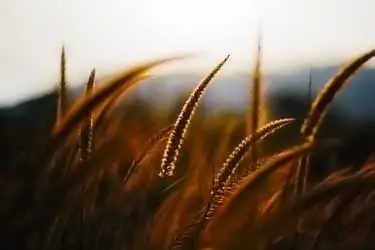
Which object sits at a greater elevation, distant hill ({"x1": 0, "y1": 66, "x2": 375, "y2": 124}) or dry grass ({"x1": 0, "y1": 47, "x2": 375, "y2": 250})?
distant hill ({"x1": 0, "y1": 66, "x2": 375, "y2": 124})

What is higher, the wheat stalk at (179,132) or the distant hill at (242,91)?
the distant hill at (242,91)

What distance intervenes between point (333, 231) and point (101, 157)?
0.38m

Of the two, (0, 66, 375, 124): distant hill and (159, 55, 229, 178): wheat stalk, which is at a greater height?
(0, 66, 375, 124): distant hill

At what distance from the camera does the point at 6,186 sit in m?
1.02

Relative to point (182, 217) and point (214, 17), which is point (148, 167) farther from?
point (214, 17)

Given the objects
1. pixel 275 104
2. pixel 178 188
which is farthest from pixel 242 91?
pixel 178 188

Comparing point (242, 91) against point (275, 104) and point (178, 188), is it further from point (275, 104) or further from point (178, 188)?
point (178, 188)

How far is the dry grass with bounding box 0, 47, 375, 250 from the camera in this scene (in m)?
1.01

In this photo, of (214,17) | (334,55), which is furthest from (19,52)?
(334,55)

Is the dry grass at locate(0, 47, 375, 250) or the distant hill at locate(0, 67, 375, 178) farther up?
the distant hill at locate(0, 67, 375, 178)

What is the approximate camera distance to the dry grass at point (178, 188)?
1009 millimetres

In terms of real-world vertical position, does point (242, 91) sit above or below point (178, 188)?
above

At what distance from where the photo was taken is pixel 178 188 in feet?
3.32

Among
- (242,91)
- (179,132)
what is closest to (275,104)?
(242,91)
